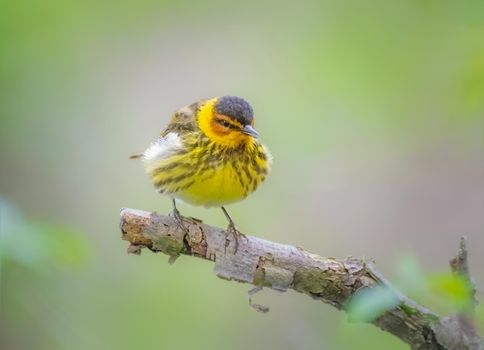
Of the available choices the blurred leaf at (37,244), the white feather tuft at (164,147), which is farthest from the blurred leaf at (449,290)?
the white feather tuft at (164,147)

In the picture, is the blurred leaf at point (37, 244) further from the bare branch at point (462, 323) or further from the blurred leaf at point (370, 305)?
the bare branch at point (462, 323)

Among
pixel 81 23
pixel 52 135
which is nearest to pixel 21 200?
pixel 52 135

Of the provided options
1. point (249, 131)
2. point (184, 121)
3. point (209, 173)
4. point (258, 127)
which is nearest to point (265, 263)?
point (209, 173)

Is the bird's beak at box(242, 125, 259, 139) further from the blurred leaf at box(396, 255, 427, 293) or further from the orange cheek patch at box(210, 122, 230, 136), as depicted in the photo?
the blurred leaf at box(396, 255, 427, 293)

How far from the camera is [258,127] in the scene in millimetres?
8398

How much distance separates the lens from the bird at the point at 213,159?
13.7 ft

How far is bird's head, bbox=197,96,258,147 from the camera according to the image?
14.1 ft

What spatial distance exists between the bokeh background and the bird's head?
5.27 ft

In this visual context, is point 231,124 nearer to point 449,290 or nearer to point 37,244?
point 37,244

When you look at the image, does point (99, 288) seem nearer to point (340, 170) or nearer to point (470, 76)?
point (340, 170)

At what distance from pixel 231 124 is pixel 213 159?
0.23 meters

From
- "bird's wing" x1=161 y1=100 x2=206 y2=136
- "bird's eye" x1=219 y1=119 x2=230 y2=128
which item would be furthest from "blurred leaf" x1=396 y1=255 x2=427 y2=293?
"bird's wing" x1=161 y1=100 x2=206 y2=136

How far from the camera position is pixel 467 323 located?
9.96 feet

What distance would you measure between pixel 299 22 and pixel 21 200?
11.0 ft
